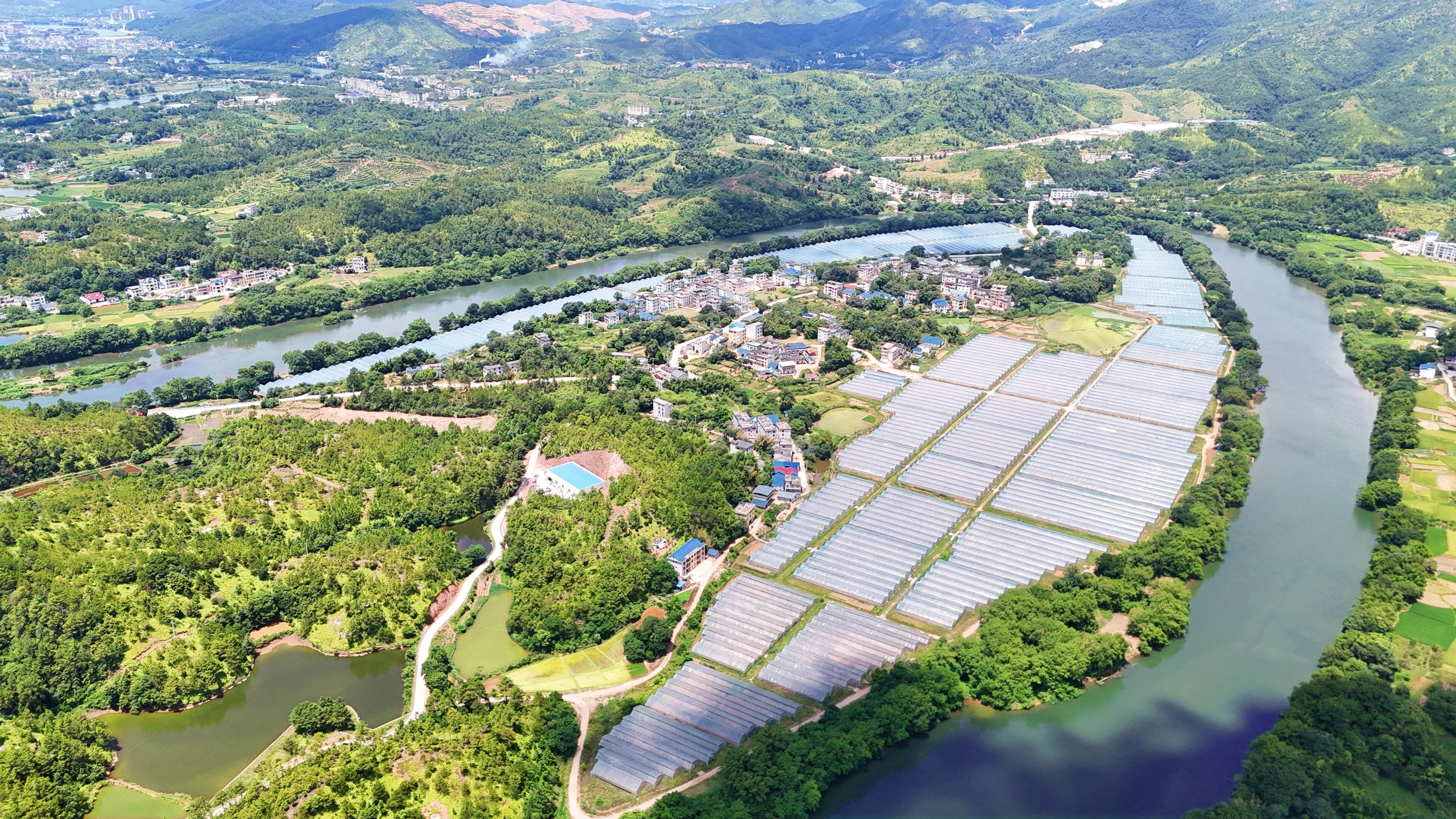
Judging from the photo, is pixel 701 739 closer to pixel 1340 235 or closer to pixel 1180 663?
pixel 1180 663

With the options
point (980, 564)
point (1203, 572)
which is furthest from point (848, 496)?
point (1203, 572)

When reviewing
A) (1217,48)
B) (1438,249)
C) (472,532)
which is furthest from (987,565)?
(1217,48)

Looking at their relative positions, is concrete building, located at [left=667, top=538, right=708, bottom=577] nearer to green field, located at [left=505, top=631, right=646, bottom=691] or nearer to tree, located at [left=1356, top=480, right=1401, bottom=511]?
green field, located at [left=505, top=631, right=646, bottom=691]

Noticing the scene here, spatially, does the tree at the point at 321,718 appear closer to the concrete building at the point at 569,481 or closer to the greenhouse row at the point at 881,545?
the concrete building at the point at 569,481

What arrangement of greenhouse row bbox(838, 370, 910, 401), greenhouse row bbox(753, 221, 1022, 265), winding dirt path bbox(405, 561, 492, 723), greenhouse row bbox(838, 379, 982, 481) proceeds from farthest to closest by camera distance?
greenhouse row bbox(753, 221, 1022, 265) → greenhouse row bbox(838, 370, 910, 401) → greenhouse row bbox(838, 379, 982, 481) → winding dirt path bbox(405, 561, 492, 723)

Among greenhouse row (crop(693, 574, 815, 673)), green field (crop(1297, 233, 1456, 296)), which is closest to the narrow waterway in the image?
greenhouse row (crop(693, 574, 815, 673))

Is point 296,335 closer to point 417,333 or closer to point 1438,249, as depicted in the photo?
point 417,333

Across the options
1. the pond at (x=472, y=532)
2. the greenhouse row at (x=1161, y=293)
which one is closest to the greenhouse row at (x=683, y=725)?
the pond at (x=472, y=532)
